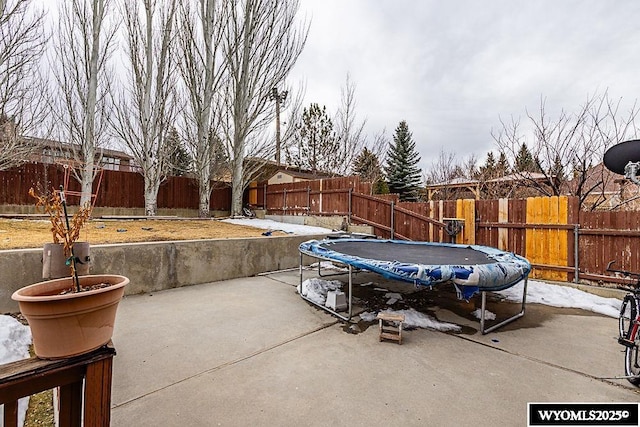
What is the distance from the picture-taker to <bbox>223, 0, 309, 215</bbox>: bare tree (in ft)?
31.7

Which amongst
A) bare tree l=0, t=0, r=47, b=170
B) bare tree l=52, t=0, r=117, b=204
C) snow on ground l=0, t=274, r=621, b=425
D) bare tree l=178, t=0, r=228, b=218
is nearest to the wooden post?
snow on ground l=0, t=274, r=621, b=425

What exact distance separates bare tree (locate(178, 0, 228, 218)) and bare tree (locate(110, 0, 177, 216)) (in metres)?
0.43

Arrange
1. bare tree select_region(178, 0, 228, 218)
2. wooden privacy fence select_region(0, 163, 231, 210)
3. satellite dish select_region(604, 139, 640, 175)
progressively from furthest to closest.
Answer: bare tree select_region(178, 0, 228, 218), wooden privacy fence select_region(0, 163, 231, 210), satellite dish select_region(604, 139, 640, 175)

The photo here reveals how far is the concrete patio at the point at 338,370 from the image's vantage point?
166 cm

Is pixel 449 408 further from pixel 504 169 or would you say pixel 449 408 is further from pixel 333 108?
pixel 333 108

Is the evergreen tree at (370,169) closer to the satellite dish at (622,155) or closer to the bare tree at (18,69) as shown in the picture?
the bare tree at (18,69)

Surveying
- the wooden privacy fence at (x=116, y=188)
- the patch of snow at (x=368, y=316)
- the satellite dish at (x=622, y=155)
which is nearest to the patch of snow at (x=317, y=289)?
the patch of snow at (x=368, y=316)

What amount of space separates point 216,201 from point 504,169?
10.8 meters

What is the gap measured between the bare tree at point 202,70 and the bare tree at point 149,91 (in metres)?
0.43

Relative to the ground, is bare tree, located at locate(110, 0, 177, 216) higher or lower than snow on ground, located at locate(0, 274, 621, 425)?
higher

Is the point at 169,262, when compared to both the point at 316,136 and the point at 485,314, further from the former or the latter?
the point at 316,136

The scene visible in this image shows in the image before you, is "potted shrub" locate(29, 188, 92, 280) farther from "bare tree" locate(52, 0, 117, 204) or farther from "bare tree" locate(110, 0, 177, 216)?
"bare tree" locate(52, 0, 117, 204)

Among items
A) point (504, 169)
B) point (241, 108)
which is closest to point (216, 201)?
point (241, 108)

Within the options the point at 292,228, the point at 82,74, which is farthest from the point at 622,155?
the point at 82,74
